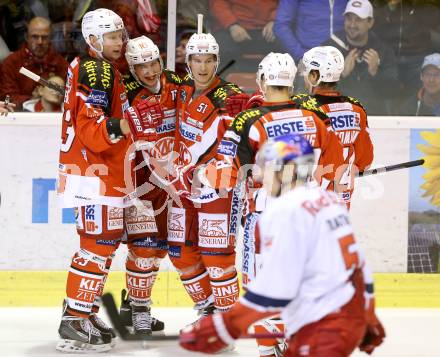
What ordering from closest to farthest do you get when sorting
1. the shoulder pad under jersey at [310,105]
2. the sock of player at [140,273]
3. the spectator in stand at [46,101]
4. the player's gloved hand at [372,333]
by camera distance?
the player's gloved hand at [372,333]
the shoulder pad under jersey at [310,105]
the sock of player at [140,273]
the spectator in stand at [46,101]

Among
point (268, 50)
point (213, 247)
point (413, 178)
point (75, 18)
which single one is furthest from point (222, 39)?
point (213, 247)

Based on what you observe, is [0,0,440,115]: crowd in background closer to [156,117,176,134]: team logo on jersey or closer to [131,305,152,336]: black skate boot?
[156,117,176,134]: team logo on jersey

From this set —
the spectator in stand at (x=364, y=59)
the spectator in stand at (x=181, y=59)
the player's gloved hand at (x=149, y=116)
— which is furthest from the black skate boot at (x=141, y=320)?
the spectator in stand at (x=364, y=59)

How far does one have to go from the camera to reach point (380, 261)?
6.35m

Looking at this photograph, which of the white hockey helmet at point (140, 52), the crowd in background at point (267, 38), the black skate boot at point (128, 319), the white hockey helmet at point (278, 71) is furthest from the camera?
the crowd in background at point (267, 38)

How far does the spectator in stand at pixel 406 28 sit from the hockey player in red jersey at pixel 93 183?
6.87ft

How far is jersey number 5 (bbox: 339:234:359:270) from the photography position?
3.34 meters

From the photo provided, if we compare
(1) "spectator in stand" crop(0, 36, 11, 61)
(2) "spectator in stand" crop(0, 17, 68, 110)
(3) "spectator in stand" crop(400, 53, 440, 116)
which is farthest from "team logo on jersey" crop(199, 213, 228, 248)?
(1) "spectator in stand" crop(0, 36, 11, 61)

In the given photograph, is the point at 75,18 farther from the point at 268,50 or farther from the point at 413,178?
the point at 413,178

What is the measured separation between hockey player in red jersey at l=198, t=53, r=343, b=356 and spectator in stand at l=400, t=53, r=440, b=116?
2.03m

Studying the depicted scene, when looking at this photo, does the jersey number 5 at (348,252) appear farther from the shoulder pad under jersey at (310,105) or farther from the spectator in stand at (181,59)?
the spectator in stand at (181,59)

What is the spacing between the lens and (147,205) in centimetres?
545

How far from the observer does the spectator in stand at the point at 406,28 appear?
22.3 ft

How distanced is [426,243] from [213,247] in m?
1.63
